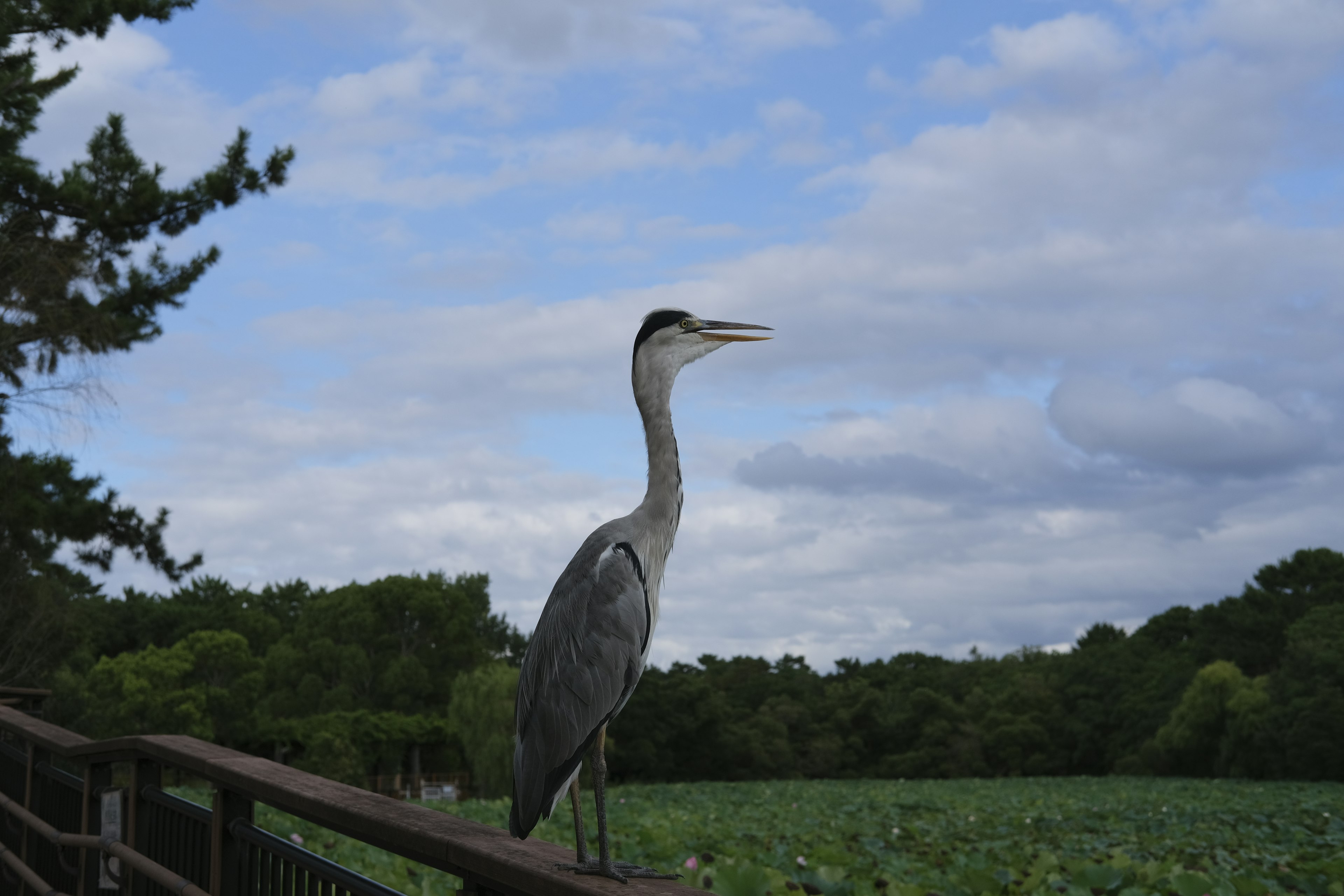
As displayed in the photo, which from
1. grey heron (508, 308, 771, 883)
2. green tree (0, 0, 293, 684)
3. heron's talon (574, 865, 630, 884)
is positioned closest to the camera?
heron's talon (574, 865, 630, 884)

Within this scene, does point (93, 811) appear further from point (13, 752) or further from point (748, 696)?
point (748, 696)

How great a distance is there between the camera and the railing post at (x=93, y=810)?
3.55 meters

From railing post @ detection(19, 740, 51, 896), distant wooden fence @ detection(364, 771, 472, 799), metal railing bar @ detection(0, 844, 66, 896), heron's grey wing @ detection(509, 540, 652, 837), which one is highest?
heron's grey wing @ detection(509, 540, 652, 837)

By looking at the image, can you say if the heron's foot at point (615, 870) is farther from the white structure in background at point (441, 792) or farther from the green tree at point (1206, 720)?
the green tree at point (1206, 720)

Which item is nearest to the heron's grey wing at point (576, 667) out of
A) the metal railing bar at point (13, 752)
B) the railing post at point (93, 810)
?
the railing post at point (93, 810)

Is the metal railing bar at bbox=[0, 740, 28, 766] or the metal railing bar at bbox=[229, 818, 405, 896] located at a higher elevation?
the metal railing bar at bbox=[229, 818, 405, 896]

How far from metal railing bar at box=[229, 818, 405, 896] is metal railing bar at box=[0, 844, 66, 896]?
1531 millimetres

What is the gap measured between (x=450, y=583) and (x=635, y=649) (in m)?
52.5

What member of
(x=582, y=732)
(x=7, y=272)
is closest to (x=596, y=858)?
(x=582, y=732)

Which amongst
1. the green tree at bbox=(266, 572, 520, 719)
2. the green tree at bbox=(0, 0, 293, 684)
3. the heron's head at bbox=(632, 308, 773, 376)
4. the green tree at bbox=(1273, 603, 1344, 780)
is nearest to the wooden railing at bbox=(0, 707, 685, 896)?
the heron's head at bbox=(632, 308, 773, 376)

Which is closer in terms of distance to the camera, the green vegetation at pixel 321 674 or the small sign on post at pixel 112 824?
the small sign on post at pixel 112 824

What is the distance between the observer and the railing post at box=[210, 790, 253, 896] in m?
2.65

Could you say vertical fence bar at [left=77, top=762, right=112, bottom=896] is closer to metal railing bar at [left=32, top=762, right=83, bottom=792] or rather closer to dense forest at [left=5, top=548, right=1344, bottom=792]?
metal railing bar at [left=32, top=762, right=83, bottom=792]

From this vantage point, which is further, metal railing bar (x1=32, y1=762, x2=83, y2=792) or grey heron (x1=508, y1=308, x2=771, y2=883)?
metal railing bar (x1=32, y1=762, x2=83, y2=792)
